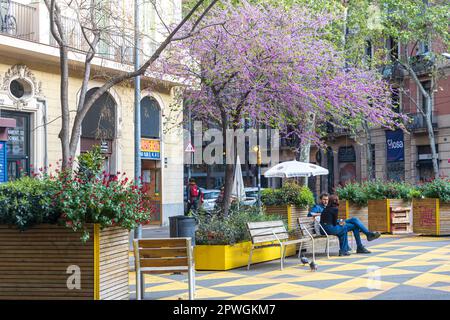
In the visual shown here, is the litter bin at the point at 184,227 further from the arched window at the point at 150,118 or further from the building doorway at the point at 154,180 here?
the building doorway at the point at 154,180

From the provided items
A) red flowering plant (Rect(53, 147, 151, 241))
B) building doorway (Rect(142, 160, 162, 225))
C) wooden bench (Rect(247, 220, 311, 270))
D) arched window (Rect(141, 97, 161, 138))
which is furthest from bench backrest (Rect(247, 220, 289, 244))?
building doorway (Rect(142, 160, 162, 225))

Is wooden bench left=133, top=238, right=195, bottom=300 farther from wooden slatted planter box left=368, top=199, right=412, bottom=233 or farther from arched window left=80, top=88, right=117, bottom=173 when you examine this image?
arched window left=80, top=88, right=117, bottom=173

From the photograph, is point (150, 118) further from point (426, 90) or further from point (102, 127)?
point (426, 90)

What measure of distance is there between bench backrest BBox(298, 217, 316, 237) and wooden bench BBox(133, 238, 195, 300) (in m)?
5.00

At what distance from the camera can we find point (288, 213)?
16.0 metres

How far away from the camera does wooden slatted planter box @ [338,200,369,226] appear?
68.1 ft

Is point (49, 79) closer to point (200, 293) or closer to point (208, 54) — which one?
point (208, 54)

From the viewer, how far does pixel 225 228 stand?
13.1 meters

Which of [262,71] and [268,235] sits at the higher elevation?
[262,71]

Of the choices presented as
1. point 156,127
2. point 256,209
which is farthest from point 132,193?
point 156,127

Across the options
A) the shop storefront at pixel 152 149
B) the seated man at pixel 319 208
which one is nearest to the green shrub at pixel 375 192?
the seated man at pixel 319 208

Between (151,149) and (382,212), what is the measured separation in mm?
10210

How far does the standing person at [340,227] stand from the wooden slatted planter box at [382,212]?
18.7 ft

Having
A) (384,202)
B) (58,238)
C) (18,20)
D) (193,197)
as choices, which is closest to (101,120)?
(18,20)
